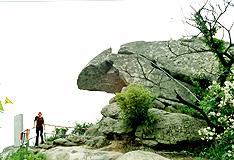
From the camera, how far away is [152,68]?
800cm

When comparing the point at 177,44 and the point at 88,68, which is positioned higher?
Answer: the point at 177,44

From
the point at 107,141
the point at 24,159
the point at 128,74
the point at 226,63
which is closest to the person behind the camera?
the point at 24,159

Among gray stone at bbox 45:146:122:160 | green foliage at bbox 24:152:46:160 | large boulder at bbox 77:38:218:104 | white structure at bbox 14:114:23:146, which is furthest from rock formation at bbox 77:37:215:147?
white structure at bbox 14:114:23:146

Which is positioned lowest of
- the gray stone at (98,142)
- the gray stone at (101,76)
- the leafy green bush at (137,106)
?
the gray stone at (98,142)

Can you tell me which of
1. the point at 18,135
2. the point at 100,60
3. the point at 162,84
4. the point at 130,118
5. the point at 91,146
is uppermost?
the point at 100,60

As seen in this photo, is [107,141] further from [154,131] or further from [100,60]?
[100,60]

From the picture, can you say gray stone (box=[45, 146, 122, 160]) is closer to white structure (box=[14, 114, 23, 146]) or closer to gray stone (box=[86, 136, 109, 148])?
gray stone (box=[86, 136, 109, 148])

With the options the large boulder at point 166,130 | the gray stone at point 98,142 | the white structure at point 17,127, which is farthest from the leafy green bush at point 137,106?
the white structure at point 17,127

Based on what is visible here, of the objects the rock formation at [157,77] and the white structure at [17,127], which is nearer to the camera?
the rock formation at [157,77]

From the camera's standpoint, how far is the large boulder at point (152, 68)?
748 cm

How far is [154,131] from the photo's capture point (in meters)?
6.11

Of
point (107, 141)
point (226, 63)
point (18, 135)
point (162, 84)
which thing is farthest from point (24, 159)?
point (226, 63)

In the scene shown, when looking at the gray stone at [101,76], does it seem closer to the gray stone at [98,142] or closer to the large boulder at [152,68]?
the large boulder at [152,68]

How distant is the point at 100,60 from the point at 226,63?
17.5ft
